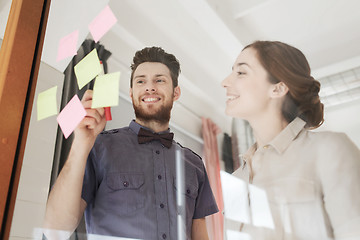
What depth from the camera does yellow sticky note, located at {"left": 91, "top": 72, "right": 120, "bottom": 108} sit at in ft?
3.43

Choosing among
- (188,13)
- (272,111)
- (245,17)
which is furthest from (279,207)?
(188,13)

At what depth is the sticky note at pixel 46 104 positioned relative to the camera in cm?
113

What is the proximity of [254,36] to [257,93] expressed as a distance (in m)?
0.15

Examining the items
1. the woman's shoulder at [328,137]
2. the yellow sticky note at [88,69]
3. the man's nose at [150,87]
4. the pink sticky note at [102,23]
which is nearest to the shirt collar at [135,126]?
the man's nose at [150,87]

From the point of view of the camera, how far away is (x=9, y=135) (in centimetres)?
103

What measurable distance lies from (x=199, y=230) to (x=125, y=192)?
223 millimetres

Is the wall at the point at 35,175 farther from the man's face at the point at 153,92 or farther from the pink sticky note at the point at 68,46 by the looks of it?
the man's face at the point at 153,92

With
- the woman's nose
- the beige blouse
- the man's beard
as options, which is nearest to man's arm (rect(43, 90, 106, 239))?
the man's beard

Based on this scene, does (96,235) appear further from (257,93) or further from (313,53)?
(313,53)

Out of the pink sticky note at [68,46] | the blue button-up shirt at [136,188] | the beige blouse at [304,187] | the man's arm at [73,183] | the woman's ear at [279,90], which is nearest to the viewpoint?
the beige blouse at [304,187]

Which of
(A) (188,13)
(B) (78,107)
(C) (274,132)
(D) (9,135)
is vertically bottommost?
(C) (274,132)

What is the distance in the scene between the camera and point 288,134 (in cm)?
76

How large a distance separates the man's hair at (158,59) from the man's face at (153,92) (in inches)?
0.4

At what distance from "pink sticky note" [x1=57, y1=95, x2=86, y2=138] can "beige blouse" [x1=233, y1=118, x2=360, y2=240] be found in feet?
1.90
